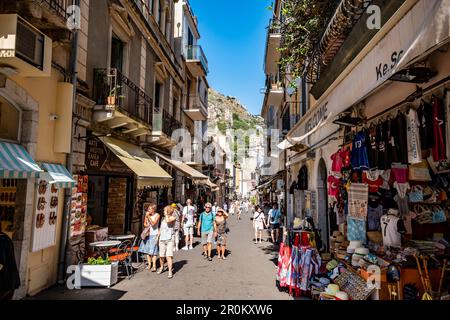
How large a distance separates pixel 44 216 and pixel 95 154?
117 inches

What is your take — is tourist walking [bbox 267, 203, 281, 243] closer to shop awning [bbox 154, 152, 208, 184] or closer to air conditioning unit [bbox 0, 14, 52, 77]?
shop awning [bbox 154, 152, 208, 184]

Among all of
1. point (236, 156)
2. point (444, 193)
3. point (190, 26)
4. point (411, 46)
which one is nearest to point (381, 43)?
point (411, 46)

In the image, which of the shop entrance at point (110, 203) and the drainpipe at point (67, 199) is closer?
the drainpipe at point (67, 199)

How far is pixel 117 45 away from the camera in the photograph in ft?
37.0

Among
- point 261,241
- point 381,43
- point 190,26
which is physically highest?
point 190,26

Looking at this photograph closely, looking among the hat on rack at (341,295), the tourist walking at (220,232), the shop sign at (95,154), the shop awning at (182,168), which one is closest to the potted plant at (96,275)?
the shop sign at (95,154)

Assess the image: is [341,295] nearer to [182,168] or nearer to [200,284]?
[200,284]

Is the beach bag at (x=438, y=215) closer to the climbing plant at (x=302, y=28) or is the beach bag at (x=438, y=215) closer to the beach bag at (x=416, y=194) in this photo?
the beach bag at (x=416, y=194)

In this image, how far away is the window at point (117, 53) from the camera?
11.0 metres

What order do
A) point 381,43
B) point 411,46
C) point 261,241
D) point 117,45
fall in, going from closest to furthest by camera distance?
point 411,46 < point 381,43 < point 117,45 < point 261,241

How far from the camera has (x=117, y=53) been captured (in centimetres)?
1123

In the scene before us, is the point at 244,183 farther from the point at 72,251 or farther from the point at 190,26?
the point at 72,251

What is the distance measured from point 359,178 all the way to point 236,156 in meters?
82.7

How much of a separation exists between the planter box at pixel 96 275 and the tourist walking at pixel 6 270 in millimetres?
2032
